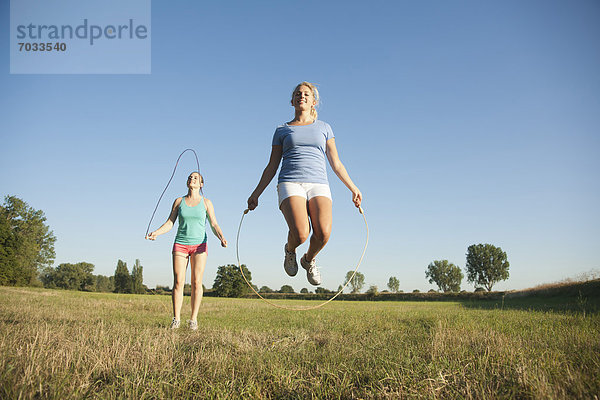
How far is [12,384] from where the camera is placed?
2.91 m

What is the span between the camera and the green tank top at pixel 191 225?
7.04 metres

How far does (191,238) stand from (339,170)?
130 inches

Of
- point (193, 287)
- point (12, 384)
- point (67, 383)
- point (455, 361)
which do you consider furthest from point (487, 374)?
point (193, 287)

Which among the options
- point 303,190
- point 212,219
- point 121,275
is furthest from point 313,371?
point 121,275

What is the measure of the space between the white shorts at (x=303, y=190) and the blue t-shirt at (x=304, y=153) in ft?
0.19

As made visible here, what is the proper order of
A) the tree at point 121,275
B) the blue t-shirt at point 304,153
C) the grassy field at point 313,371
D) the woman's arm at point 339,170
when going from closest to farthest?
the grassy field at point 313,371 < the blue t-shirt at point 304,153 < the woman's arm at point 339,170 < the tree at point 121,275

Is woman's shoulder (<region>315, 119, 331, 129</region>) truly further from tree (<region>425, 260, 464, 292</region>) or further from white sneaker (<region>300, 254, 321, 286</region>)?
tree (<region>425, 260, 464, 292</region>)

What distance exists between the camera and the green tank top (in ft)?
23.1

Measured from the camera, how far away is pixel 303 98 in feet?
17.9

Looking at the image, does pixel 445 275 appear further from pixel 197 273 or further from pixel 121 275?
pixel 197 273

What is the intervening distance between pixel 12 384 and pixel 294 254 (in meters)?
3.74

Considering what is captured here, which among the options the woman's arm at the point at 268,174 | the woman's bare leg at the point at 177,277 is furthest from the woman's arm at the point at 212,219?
the woman's arm at the point at 268,174

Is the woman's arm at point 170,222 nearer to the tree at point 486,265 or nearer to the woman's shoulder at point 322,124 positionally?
the woman's shoulder at point 322,124

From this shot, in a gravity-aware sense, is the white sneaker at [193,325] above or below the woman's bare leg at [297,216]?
below
